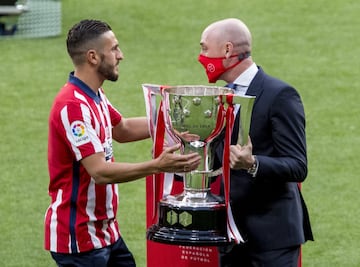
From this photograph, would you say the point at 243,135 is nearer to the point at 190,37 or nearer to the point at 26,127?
the point at 26,127

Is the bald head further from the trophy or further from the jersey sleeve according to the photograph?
the jersey sleeve

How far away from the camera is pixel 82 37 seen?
18.4 feet

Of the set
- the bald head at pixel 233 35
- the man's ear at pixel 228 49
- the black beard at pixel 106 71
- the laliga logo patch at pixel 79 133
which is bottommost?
the laliga logo patch at pixel 79 133

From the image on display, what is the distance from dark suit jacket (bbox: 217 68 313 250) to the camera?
5375 millimetres

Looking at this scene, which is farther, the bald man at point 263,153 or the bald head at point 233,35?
the bald head at point 233,35

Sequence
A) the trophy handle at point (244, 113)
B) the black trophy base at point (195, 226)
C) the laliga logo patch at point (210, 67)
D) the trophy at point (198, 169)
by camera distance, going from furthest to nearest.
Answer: the laliga logo patch at point (210, 67), the black trophy base at point (195, 226), the trophy at point (198, 169), the trophy handle at point (244, 113)

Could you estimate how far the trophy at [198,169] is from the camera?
522 centimetres

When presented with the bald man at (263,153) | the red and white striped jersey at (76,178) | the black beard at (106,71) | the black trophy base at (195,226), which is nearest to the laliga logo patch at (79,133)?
the red and white striped jersey at (76,178)

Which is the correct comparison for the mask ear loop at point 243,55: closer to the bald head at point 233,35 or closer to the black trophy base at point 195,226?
the bald head at point 233,35

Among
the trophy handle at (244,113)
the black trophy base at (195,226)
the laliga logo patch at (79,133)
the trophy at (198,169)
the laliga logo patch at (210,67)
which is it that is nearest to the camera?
the trophy handle at (244,113)

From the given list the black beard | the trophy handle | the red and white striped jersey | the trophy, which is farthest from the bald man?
the red and white striped jersey

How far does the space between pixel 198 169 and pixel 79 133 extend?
611 mm

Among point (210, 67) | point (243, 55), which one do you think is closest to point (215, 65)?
point (210, 67)

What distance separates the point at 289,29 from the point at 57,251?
1057 centimetres
